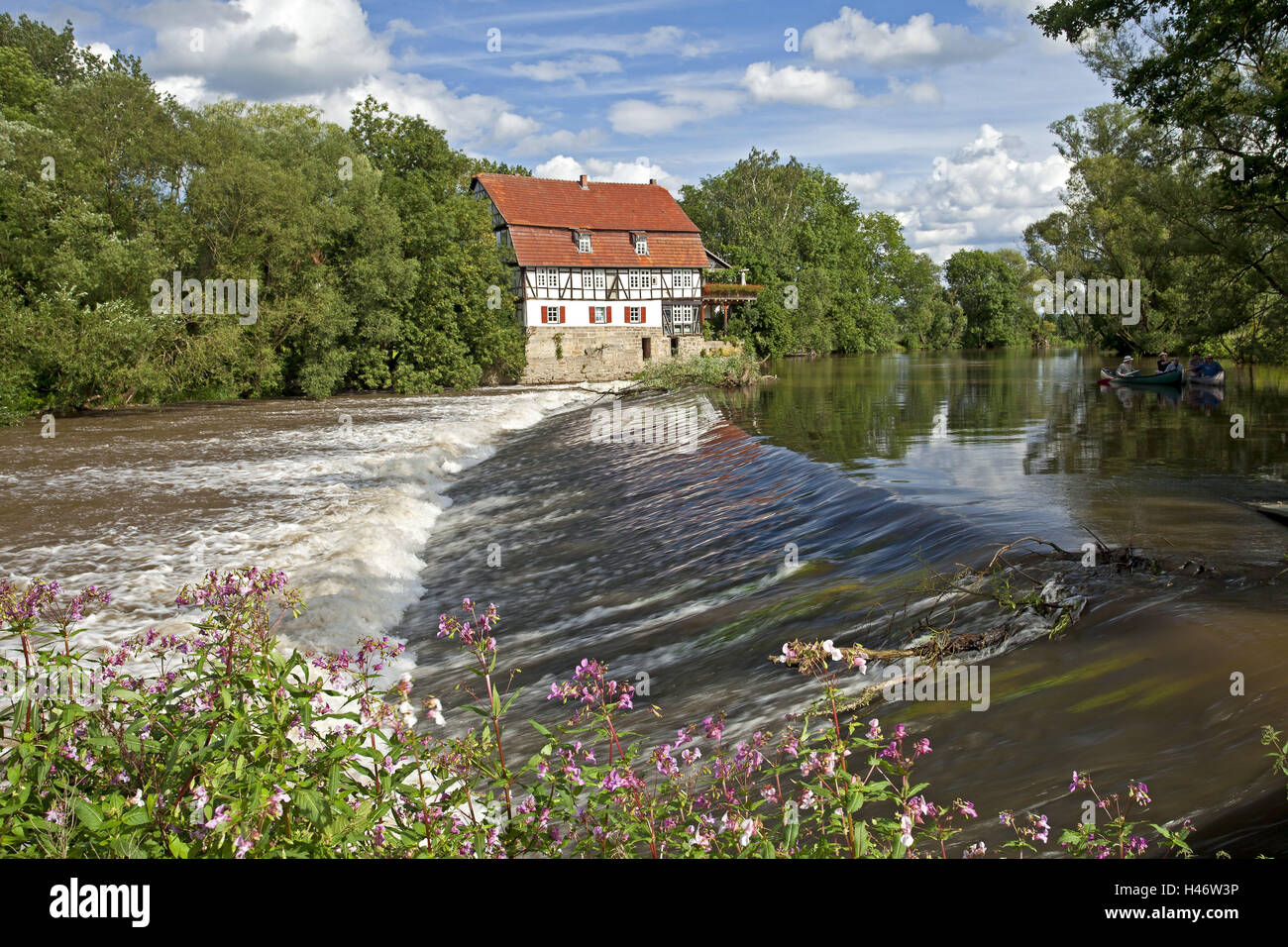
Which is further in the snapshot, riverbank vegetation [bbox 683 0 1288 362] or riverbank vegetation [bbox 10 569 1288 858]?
riverbank vegetation [bbox 683 0 1288 362]

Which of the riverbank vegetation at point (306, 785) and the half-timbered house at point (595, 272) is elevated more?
the half-timbered house at point (595, 272)

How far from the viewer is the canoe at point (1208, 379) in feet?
105

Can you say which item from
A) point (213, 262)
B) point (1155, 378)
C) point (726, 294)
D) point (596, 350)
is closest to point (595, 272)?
point (596, 350)

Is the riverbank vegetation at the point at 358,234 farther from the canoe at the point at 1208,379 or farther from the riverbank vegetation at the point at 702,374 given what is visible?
the riverbank vegetation at the point at 702,374

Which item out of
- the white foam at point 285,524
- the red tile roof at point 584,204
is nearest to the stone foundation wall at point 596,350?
the red tile roof at point 584,204

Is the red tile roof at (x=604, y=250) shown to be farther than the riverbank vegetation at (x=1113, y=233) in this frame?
Yes

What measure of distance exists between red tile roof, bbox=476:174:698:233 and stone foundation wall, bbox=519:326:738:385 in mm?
7710

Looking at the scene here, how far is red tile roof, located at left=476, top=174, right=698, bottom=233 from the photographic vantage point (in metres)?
62.6

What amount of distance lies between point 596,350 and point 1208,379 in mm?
37805

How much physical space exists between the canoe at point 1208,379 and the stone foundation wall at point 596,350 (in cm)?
2946

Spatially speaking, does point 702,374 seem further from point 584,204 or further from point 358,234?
point 584,204

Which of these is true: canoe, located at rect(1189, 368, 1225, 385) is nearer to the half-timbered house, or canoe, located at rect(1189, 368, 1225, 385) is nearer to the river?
the river

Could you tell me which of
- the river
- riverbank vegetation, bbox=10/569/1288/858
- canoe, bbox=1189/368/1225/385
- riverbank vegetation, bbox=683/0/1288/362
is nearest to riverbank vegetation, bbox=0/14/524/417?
the river

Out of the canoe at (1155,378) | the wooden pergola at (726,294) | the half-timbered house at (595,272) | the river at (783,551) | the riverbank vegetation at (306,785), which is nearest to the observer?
the riverbank vegetation at (306,785)
